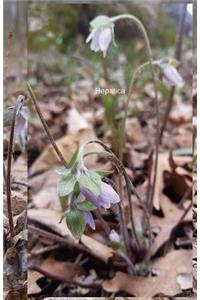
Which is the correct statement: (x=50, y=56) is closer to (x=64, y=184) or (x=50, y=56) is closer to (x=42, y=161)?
(x=42, y=161)

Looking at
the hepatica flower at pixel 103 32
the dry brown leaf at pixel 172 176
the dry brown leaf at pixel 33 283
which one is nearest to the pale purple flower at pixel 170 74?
the hepatica flower at pixel 103 32

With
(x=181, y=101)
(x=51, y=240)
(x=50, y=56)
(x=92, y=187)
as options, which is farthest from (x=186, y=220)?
(x=50, y=56)

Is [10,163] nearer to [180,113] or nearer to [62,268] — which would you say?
[62,268]

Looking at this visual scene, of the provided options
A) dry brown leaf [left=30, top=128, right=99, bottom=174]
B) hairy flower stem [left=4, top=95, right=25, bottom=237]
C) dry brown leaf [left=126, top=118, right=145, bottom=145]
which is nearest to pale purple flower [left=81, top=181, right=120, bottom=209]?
hairy flower stem [left=4, top=95, right=25, bottom=237]

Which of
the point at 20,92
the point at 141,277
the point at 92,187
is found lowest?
the point at 141,277

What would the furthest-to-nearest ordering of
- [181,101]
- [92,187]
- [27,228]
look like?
[181,101]
[27,228]
[92,187]

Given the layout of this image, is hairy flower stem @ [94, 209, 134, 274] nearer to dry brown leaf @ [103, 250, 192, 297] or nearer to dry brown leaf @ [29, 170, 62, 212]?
dry brown leaf @ [103, 250, 192, 297]
